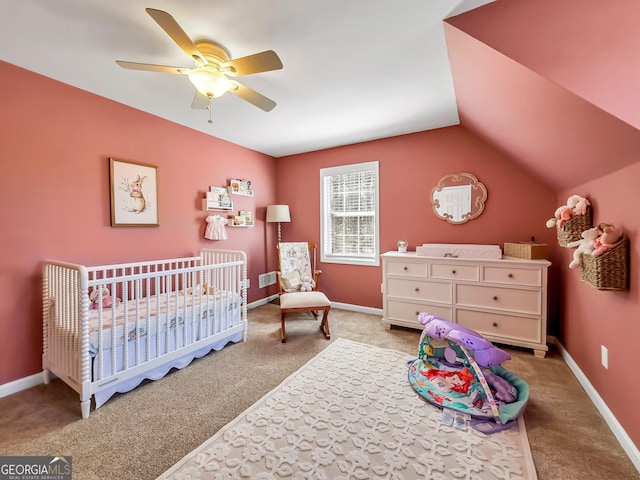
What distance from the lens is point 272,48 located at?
5.66 feet

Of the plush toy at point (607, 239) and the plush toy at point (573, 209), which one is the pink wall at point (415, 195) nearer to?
the plush toy at point (573, 209)

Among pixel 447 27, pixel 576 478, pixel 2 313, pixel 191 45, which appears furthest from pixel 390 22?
pixel 2 313

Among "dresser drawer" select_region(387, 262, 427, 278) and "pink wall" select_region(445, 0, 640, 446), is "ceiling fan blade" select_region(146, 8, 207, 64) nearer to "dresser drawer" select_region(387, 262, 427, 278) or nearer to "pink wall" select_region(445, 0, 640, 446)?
"pink wall" select_region(445, 0, 640, 446)

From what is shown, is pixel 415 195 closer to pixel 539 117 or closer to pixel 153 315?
pixel 539 117

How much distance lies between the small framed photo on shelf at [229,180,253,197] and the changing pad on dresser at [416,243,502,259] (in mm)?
2451

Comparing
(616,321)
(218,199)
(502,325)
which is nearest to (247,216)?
(218,199)

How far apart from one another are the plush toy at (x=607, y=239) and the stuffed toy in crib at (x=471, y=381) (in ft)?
2.72

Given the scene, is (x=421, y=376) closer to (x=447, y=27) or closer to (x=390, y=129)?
(x=447, y=27)

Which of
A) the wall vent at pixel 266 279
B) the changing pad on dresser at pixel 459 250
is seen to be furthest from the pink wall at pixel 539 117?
the wall vent at pixel 266 279

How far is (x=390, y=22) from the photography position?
150cm

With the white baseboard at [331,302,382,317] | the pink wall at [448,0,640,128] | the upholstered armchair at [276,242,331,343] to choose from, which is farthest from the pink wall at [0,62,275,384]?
the pink wall at [448,0,640,128]

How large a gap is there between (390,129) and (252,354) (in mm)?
2927

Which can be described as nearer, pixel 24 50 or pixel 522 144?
pixel 24 50

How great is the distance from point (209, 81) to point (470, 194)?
279 centimetres
